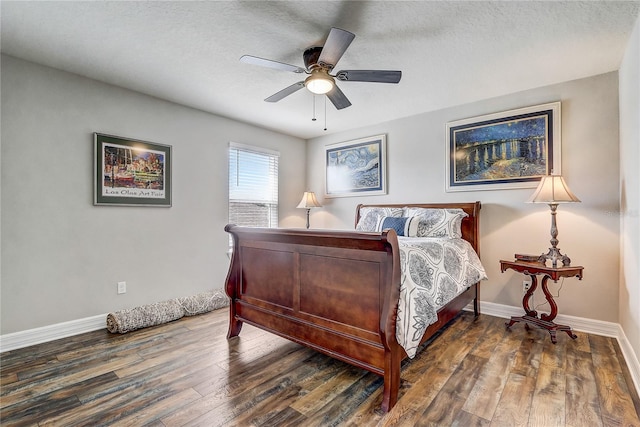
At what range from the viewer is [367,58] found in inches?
103

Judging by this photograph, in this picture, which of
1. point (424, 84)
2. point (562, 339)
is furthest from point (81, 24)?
point (562, 339)

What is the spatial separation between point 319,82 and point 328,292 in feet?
5.29

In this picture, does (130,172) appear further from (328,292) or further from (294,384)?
(294,384)

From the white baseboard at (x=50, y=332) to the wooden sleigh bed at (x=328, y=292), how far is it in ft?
4.63

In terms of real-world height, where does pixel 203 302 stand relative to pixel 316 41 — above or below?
below

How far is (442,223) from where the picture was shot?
3.45 metres

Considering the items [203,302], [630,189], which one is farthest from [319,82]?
[203,302]

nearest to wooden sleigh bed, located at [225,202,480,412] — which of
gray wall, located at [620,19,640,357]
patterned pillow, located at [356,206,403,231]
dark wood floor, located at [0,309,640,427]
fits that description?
dark wood floor, located at [0,309,640,427]

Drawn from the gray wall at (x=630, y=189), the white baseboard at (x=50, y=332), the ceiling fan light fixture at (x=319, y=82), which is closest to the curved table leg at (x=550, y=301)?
the gray wall at (x=630, y=189)

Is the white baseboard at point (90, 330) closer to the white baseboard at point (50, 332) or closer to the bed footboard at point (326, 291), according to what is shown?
the white baseboard at point (50, 332)

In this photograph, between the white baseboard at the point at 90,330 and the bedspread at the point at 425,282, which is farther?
the white baseboard at the point at 90,330

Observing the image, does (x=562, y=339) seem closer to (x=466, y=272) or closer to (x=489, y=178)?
(x=466, y=272)

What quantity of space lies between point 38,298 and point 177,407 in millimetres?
1944

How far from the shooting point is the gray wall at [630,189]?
2117 millimetres
